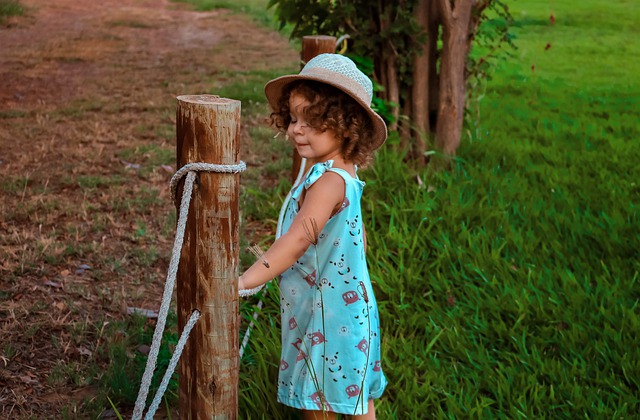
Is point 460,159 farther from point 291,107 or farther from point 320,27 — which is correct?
point 291,107

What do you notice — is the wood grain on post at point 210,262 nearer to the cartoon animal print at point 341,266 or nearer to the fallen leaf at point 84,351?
the cartoon animal print at point 341,266

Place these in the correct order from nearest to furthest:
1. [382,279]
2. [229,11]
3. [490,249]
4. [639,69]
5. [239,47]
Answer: [382,279] < [490,249] < [639,69] < [239,47] < [229,11]

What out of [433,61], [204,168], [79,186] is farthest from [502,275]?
[79,186]

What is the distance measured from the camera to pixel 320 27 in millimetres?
5664

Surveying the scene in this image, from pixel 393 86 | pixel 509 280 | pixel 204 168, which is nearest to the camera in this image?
pixel 204 168

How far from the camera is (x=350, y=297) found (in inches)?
99.9

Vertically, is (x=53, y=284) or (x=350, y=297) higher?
(x=350, y=297)

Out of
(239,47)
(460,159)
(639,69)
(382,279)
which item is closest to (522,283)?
(382,279)

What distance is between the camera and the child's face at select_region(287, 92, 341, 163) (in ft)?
8.22

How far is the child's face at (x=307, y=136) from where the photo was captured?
2506 millimetres

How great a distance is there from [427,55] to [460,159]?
0.75 m

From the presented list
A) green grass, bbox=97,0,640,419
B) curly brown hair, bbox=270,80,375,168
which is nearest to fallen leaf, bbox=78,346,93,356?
green grass, bbox=97,0,640,419

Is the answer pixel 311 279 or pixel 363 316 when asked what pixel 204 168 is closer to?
pixel 311 279

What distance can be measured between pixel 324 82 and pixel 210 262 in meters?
0.68
